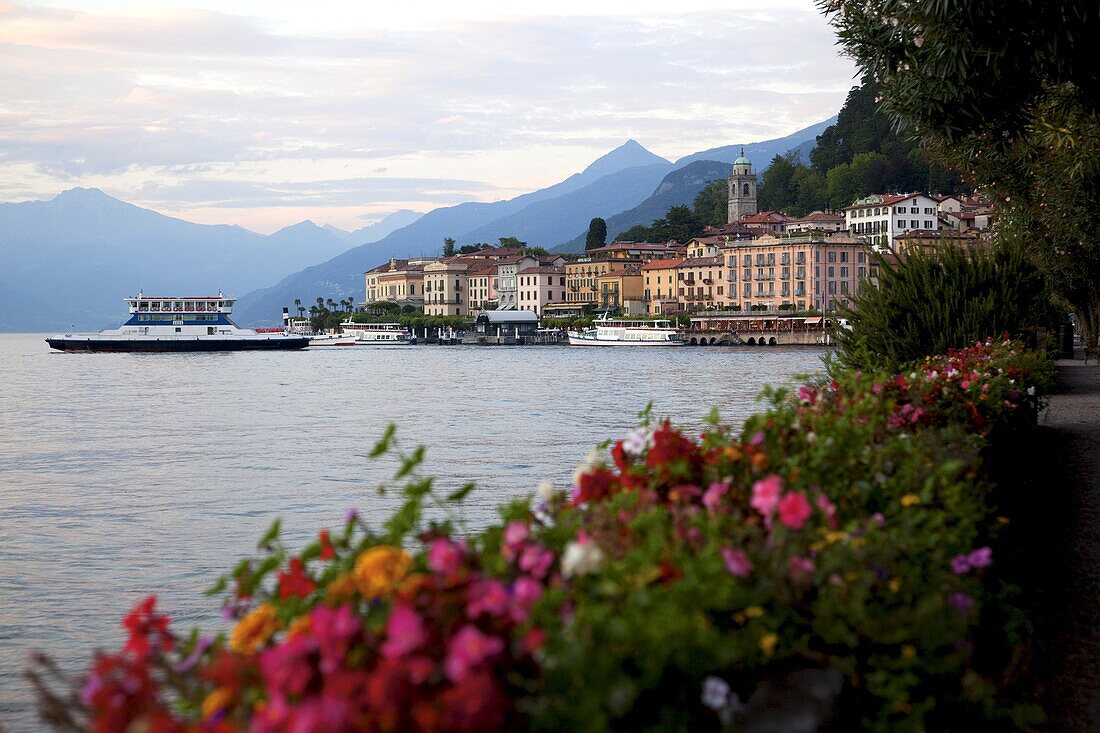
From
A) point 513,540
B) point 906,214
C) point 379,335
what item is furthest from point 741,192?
point 513,540

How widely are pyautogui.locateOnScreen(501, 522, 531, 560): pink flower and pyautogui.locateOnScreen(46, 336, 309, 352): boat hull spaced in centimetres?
9095

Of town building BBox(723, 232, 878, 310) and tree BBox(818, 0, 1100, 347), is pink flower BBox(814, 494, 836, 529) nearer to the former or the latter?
tree BBox(818, 0, 1100, 347)

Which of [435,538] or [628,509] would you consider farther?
[628,509]

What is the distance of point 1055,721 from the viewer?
427 centimetres

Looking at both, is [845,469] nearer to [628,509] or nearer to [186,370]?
[628,509]

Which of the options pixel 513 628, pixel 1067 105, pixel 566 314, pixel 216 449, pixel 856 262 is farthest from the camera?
pixel 566 314

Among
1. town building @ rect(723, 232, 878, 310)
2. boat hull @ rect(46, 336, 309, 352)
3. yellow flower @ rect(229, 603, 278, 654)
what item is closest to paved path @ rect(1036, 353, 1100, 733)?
yellow flower @ rect(229, 603, 278, 654)

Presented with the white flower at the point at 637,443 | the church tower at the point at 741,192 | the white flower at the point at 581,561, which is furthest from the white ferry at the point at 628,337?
the white flower at the point at 581,561

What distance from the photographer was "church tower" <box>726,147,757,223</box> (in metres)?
172

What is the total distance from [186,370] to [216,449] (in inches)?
1675

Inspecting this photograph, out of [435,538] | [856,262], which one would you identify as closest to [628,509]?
[435,538]

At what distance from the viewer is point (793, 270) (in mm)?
119188

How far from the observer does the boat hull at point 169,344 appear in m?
89.9

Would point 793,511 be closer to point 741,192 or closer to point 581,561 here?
point 581,561
